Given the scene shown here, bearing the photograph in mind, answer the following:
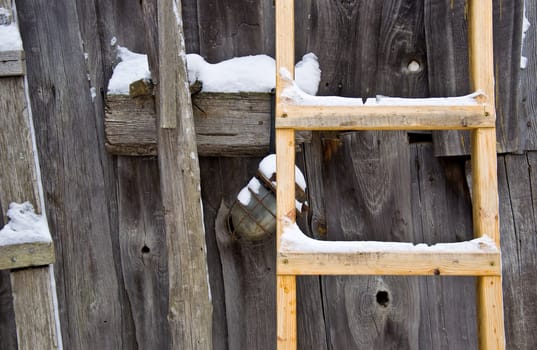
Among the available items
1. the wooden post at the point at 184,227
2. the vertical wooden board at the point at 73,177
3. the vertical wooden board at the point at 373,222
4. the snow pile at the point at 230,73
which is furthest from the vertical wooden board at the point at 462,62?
the vertical wooden board at the point at 73,177

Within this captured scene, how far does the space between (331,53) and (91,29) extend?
0.75 meters

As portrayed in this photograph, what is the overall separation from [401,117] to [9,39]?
112 cm

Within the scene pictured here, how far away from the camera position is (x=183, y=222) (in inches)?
62.5

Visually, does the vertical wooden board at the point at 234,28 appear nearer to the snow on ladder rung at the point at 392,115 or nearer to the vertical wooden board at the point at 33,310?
the snow on ladder rung at the point at 392,115

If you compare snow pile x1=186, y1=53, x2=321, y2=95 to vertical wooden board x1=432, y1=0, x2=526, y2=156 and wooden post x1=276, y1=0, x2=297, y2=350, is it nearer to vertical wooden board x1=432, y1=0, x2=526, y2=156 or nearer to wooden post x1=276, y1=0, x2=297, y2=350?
wooden post x1=276, y1=0, x2=297, y2=350

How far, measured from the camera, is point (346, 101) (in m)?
1.50

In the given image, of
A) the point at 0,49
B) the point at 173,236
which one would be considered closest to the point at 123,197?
the point at 173,236

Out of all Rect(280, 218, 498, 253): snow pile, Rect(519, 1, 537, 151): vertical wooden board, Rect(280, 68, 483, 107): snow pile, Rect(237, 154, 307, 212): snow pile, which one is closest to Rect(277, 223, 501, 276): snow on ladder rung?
Rect(280, 218, 498, 253): snow pile

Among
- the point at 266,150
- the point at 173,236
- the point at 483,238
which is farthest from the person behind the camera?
the point at 266,150

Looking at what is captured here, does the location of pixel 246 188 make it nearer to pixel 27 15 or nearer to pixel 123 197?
pixel 123 197

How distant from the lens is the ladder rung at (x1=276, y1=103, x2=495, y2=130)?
1.45 m

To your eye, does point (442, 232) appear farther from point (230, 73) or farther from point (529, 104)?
point (230, 73)

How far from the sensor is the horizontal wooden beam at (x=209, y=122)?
1.71 meters

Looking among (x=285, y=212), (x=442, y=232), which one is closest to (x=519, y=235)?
(x=442, y=232)
